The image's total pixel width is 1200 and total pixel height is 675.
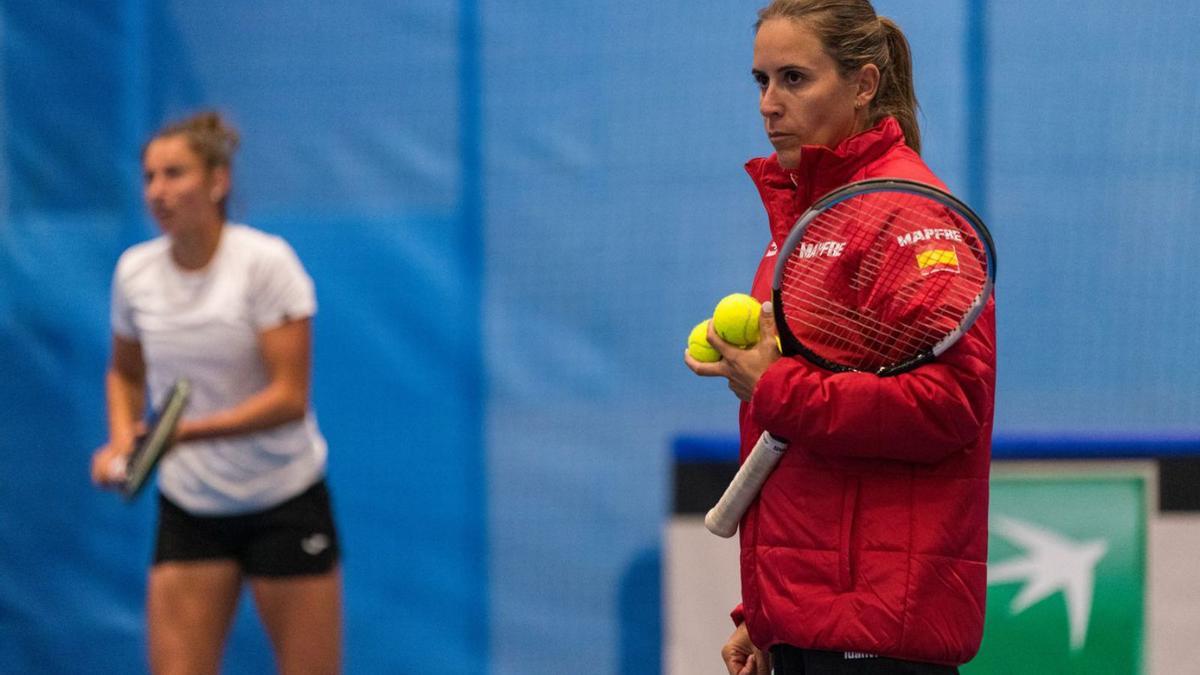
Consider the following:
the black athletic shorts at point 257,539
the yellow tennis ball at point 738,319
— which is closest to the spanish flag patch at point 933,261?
the yellow tennis ball at point 738,319

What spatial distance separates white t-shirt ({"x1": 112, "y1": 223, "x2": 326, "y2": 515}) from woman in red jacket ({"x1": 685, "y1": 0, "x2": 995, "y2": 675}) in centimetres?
180

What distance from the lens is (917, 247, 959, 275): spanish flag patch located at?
72.7 inches

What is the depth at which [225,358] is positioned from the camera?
357 cm

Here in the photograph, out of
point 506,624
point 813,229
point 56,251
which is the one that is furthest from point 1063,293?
point 56,251

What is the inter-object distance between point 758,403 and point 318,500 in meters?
1.96

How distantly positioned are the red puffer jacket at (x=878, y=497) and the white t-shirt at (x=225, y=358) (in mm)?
1857

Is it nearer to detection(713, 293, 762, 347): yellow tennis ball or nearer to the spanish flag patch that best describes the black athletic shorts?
detection(713, 293, 762, 347): yellow tennis ball

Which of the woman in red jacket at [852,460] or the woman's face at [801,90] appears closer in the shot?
the woman in red jacket at [852,460]

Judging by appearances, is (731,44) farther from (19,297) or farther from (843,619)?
(843,619)

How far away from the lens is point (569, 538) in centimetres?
450

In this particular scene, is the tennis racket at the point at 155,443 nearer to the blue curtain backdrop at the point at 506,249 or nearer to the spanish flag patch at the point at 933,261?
the blue curtain backdrop at the point at 506,249

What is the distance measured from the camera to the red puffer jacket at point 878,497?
6.10 ft

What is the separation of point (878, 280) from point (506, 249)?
2.74 m

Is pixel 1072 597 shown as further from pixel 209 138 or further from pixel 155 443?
pixel 209 138
